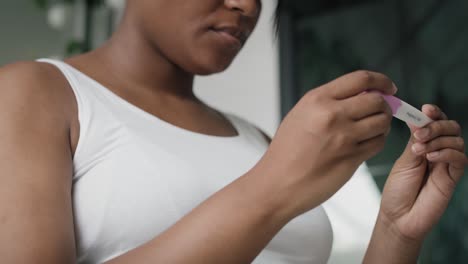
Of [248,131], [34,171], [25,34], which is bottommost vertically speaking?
[25,34]

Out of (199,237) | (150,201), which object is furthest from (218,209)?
(150,201)

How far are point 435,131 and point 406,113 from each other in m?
0.08

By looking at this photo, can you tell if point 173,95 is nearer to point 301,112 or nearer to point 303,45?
point 301,112

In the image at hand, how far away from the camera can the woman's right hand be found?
0.39 meters

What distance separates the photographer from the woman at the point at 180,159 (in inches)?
15.4

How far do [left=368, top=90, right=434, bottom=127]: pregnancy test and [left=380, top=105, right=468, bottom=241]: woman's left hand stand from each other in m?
0.02

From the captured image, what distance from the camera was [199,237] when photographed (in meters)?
0.38

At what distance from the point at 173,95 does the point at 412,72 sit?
3.19ft

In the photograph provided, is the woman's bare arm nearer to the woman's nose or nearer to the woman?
the woman

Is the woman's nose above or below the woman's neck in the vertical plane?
above

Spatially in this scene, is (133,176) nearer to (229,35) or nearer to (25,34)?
(229,35)

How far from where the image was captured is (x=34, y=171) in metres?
0.44

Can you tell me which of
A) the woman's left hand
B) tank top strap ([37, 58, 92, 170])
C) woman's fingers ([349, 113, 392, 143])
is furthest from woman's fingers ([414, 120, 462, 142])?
tank top strap ([37, 58, 92, 170])

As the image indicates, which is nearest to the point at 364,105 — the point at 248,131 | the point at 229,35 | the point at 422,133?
the point at 422,133
